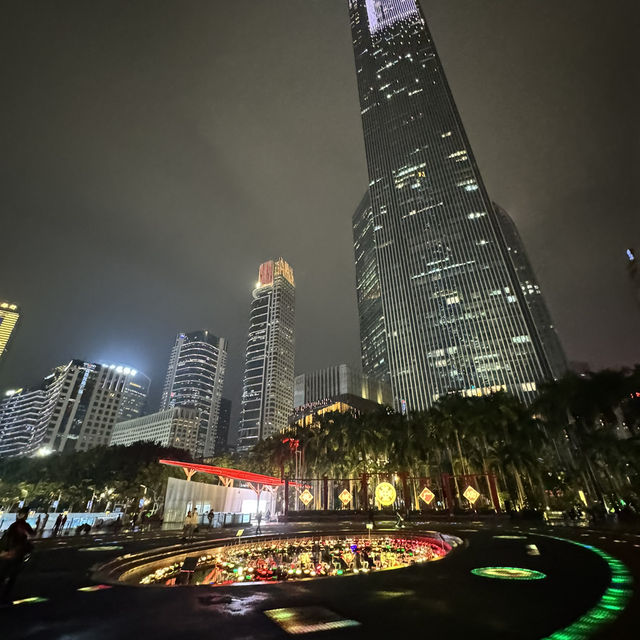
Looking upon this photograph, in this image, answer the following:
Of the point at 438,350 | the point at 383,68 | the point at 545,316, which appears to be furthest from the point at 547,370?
the point at 383,68

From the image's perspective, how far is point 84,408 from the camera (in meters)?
184

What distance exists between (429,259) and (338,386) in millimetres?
62311

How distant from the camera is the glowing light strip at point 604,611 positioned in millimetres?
4805

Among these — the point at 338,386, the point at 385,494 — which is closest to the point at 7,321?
the point at 338,386

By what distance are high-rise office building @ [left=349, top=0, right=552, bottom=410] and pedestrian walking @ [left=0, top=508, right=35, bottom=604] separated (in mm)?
105421

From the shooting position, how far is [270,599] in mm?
7043

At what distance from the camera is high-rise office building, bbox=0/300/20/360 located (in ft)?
624

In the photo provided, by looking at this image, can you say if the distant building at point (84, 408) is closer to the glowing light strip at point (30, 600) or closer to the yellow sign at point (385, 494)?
the yellow sign at point (385, 494)

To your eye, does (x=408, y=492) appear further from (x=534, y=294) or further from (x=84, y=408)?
(x=84, y=408)

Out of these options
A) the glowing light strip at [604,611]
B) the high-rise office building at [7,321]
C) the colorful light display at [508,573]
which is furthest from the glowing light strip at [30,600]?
the high-rise office building at [7,321]

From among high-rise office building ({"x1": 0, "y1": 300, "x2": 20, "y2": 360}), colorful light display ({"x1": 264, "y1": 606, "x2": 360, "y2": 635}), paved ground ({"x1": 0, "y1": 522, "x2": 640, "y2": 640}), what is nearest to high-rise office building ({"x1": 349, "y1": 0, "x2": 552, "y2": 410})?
paved ground ({"x1": 0, "y1": 522, "x2": 640, "y2": 640})

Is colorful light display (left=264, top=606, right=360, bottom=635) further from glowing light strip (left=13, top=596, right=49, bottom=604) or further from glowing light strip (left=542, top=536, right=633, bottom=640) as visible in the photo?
glowing light strip (left=13, top=596, right=49, bottom=604)

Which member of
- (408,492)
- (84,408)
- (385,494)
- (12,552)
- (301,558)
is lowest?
(301,558)

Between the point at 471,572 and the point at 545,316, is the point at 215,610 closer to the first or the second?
the point at 471,572
